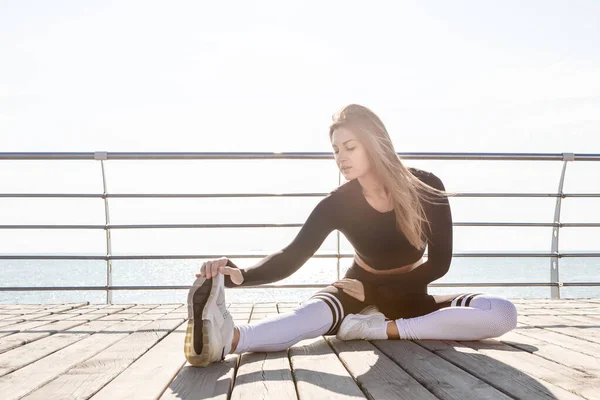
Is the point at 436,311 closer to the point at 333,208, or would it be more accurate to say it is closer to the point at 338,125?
the point at 333,208

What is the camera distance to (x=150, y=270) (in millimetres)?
79438

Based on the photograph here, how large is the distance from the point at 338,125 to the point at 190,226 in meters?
1.72

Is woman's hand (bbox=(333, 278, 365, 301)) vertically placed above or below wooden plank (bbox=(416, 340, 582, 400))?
above

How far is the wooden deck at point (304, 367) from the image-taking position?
1.36 metres

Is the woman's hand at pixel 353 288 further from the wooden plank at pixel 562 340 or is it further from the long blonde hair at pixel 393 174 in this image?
the wooden plank at pixel 562 340

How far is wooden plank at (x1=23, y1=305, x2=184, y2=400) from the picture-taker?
1372 mm

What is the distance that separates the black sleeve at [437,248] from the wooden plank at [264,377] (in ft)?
2.03

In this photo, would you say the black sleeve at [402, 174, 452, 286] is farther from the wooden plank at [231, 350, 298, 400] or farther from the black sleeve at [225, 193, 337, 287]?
the wooden plank at [231, 350, 298, 400]

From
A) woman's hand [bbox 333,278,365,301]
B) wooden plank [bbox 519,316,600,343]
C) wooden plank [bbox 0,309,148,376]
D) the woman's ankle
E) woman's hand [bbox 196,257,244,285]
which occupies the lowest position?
wooden plank [bbox 519,316,600,343]

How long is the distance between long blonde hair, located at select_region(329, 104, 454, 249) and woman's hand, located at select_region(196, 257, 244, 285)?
0.73 metres

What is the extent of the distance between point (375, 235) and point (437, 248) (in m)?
0.26

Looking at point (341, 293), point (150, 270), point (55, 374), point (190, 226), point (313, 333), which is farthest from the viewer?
point (150, 270)

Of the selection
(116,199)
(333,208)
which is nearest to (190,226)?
(116,199)

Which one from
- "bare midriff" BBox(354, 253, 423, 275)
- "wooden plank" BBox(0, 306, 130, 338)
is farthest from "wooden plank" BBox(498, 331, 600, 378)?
"wooden plank" BBox(0, 306, 130, 338)
